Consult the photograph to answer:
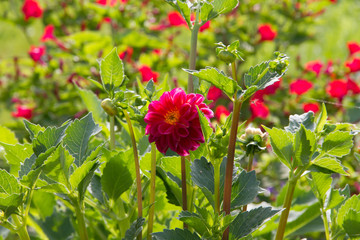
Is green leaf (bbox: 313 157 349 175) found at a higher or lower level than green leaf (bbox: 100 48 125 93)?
lower

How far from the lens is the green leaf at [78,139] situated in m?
0.60

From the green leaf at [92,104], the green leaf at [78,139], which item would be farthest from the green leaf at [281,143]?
the green leaf at [92,104]

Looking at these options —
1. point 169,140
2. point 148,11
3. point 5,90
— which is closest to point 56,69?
point 5,90

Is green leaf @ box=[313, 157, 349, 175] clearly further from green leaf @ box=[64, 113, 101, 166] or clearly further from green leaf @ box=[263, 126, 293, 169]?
green leaf @ box=[64, 113, 101, 166]

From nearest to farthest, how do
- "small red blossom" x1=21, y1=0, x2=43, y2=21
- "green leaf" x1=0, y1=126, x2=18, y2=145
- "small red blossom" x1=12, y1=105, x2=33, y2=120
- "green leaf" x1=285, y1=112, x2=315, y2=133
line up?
"green leaf" x1=285, y1=112, x2=315, y2=133
"green leaf" x1=0, y1=126, x2=18, y2=145
"small red blossom" x1=12, y1=105, x2=33, y2=120
"small red blossom" x1=21, y1=0, x2=43, y2=21

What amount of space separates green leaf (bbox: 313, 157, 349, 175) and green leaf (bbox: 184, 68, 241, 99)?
13 centimetres

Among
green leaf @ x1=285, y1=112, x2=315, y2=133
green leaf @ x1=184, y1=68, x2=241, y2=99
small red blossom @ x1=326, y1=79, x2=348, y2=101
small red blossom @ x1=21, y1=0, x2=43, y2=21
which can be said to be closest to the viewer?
green leaf @ x1=184, y1=68, x2=241, y2=99

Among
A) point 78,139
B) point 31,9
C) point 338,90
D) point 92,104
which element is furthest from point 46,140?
point 31,9

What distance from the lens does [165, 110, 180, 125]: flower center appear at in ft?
1.77

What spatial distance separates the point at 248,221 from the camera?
0.53 m

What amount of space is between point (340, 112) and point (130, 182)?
1131 millimetres

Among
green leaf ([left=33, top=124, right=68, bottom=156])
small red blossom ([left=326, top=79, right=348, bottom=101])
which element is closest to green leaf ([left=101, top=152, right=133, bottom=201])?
green leaf ([left=33, top=124, right=68, bottom=156])

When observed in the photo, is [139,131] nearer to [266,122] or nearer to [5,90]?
[266,122]

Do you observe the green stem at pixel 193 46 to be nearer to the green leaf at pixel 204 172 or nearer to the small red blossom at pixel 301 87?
the green leaf at pixel 204 172
